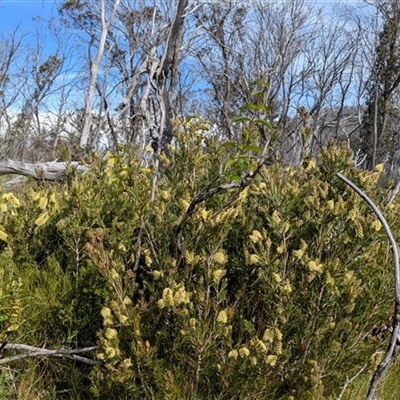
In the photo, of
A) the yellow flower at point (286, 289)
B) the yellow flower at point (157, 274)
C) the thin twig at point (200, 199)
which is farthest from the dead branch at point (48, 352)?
the yellow flower at point (286, 289)

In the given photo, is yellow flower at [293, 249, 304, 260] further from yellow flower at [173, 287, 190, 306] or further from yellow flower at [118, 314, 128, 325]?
yellow flower at [118, 314, 128, 325]

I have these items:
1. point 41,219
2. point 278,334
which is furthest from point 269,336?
point 41,219

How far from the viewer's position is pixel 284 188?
5.77ft

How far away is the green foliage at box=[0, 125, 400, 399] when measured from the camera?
1378 mm

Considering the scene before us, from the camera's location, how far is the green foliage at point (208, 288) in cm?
138

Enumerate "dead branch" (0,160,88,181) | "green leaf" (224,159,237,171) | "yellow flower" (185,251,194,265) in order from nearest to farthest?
"yellow flower" (185,251,194,265)
"green leaf" (224,159,237,171)
"dead branch" (0,160,88,181)

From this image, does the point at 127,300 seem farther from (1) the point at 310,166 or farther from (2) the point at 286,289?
(1) the point at 310,166

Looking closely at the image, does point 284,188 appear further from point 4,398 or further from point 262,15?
point 262,15

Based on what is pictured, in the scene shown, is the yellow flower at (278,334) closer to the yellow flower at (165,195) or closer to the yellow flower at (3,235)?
the yellow flower at (165,195)

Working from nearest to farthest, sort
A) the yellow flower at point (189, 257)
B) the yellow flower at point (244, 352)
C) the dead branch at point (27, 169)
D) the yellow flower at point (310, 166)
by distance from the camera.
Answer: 1. the yellow flower at point (244, 352)
2. the yellow flower at point (189, 257)
3. the yellow flower at point (310, 166)
4. the dead branch at point (27, 169)

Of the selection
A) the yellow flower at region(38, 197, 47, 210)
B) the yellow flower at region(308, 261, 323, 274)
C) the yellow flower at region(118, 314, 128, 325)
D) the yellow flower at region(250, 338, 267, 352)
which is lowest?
the yellow flower at region(250, 338, 267, 352)

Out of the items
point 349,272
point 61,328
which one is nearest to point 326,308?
point 349,272

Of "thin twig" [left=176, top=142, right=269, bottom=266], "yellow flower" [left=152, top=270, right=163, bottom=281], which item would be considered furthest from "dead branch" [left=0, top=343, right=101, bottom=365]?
"thin twig" [left=176, top=142, right=269, bottom=266]

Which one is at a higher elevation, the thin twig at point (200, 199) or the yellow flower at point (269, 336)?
the thin twig at point (200, 199)
